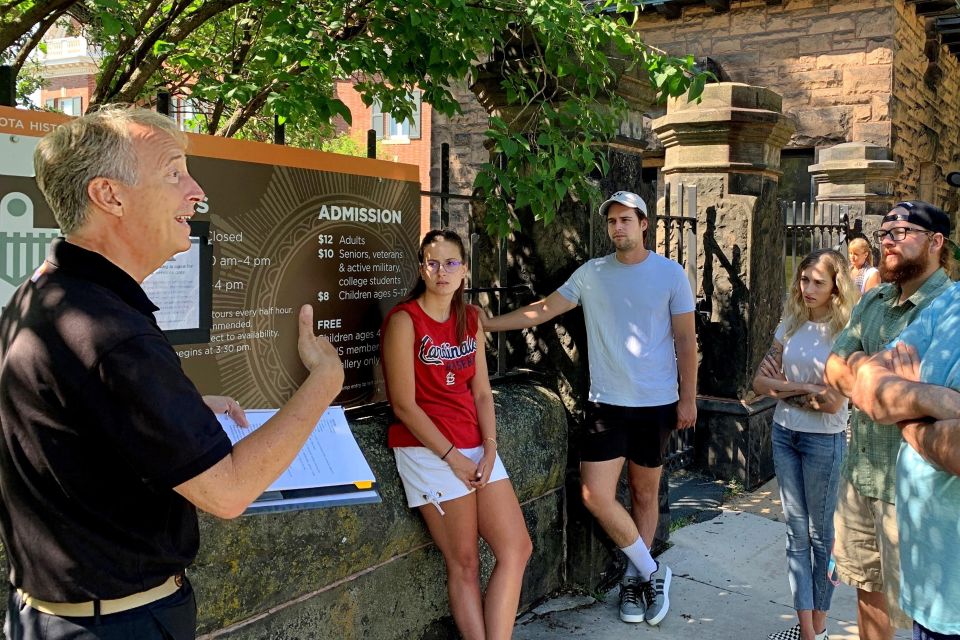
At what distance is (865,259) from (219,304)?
22.6 ft

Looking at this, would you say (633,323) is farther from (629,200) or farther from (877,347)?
(877,347)

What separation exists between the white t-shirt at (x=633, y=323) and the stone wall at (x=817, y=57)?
9.33m

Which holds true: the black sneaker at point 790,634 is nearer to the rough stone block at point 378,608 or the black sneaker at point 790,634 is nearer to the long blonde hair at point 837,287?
the rough stone block at point 378,608

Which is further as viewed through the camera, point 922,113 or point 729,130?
point 922,113

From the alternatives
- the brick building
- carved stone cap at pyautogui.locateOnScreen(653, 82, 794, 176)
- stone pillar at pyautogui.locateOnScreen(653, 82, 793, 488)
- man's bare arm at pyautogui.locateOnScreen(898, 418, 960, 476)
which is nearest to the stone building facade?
carved stone cap at pyautogui.locateOnScreen(653, 82, 794, 176)

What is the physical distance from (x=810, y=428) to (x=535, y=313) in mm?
1321

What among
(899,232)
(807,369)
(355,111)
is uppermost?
(355,111)

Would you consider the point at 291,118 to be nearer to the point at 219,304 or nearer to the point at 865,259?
the point at 219,304

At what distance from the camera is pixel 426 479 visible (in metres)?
3.05

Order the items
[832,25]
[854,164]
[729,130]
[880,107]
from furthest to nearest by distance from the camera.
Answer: [832,25] → [880,107] → [854,164] → [729,130]

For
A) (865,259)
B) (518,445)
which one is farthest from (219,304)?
(865,259)

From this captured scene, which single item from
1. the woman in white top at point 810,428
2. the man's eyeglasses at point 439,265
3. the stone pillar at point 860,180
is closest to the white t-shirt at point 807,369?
the woman in white top at point 810,428

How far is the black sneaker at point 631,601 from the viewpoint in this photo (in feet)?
12.9

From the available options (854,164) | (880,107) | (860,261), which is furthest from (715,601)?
(880,107)
